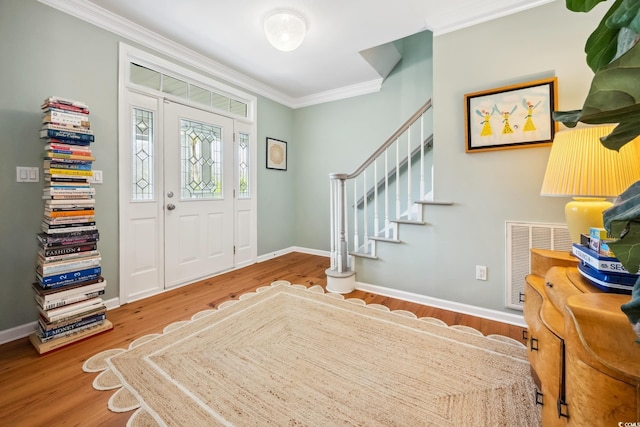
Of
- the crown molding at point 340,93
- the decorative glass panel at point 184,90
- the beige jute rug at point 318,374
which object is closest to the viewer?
the beige jute rug at point 318,374

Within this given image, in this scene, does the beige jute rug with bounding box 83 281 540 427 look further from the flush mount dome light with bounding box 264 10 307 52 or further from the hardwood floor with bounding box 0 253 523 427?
the flush mount dome light with bounding box 264 10 307 52

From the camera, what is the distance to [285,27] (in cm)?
224

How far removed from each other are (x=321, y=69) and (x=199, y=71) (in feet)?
4.74

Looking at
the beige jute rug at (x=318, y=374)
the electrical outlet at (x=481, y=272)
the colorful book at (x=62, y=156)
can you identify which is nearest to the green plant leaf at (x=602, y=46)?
the beige jute rug at (x=318, y=374)

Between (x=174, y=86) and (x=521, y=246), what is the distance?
3.60m

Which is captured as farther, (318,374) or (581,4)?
(318,374)

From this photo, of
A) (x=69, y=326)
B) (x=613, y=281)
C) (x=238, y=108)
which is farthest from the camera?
(x=238, y=108)

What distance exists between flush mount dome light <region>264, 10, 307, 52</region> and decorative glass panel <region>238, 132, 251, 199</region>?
5.10 ft

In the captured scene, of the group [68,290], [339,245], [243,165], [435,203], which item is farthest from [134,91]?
[435,203]

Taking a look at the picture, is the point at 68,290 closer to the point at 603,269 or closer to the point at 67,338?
the point at 67,338

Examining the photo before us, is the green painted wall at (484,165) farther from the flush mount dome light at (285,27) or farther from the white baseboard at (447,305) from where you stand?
the flush mount dome light at (285,27)

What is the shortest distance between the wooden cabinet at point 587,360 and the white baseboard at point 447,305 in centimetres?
120

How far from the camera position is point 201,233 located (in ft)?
10.5

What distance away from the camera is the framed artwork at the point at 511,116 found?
6.38ft
